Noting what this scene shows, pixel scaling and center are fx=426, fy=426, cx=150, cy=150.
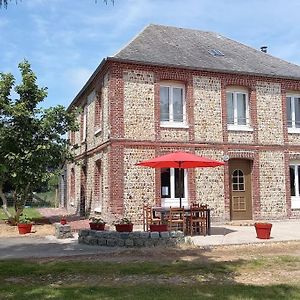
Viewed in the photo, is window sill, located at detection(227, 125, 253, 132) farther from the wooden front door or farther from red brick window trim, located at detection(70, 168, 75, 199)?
red brick window trim, located at detection(70, 168, 75, 199)

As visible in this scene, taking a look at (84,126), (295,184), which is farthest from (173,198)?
(84,126)

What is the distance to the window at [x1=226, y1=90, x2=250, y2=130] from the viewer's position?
690 inches

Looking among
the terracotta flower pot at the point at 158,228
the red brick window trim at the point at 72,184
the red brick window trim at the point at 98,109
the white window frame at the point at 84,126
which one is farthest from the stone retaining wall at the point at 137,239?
the red brick window trim at the point at 72,184

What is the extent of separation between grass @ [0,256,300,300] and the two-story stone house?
7.10m

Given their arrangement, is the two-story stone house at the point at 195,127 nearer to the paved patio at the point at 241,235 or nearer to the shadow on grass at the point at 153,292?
the paved patio at the point at 241,235

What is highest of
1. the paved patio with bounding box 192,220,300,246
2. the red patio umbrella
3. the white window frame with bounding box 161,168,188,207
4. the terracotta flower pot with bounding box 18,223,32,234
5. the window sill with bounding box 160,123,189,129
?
the window sill with bounding box 160,123,189,129

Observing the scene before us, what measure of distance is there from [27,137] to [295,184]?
1115 centimetres

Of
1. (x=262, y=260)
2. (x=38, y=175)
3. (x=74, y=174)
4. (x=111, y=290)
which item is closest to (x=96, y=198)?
(x=38, y=175)

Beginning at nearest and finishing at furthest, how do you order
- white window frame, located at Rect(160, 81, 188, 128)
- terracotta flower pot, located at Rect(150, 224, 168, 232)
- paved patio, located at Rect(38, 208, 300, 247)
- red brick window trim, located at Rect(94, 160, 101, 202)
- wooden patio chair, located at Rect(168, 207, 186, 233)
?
terracotta flower pot, located at Rect(150, 224, 168, 232)
paved patio, located at Rect(38, 208, 300, 247)
wooden patio chair, located at Rect(168, 207, 186, 233)
white window frame, located at Rect(160, 81, 188, 128)
red brick window trim, located at Rect(94, 160, 101, 202)

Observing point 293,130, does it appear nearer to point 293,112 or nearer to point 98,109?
point 293,112

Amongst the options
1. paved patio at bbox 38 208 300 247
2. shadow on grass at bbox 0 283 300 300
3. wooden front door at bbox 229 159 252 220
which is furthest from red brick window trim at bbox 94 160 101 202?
shadow on grass at bbox 0 283 300 300

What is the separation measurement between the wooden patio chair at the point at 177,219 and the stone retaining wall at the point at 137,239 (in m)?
1.12

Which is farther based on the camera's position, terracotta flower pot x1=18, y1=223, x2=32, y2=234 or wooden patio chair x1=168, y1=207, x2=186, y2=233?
terracotta flower pot x1=18, y1=223, x2=32, y2=234

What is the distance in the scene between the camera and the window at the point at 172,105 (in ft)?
54.1
